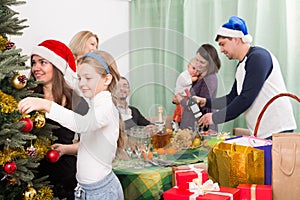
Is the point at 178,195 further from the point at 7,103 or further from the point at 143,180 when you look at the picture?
the point at 7,103

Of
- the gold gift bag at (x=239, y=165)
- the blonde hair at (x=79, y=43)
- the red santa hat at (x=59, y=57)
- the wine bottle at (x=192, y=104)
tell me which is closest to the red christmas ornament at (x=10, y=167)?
the red santa hat at (x=59, y=57)

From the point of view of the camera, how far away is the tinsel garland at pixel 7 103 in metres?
1.32

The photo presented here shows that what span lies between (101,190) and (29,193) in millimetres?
268

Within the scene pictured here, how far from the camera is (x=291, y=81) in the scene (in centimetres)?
279

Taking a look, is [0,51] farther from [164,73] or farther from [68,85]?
[164,73]

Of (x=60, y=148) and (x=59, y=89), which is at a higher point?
(x=59, y=89)

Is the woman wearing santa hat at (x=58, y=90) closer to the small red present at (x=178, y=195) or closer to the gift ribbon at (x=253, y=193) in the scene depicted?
the small red present at (x=178, y=195)

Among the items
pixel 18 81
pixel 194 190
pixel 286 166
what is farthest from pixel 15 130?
pixel 286 166

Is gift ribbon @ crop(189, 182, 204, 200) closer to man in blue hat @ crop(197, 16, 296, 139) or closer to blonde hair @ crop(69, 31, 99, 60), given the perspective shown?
man in blue hat @ crop(197, 16, 296, 139)

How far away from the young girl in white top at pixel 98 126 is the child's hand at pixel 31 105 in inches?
0.5

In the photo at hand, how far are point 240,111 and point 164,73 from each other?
744 mm

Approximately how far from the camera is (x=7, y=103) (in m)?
1.34

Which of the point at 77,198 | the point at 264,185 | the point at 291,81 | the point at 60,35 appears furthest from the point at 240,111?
the point at 60,35

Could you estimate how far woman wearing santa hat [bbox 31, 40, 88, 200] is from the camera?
1.78 meters
